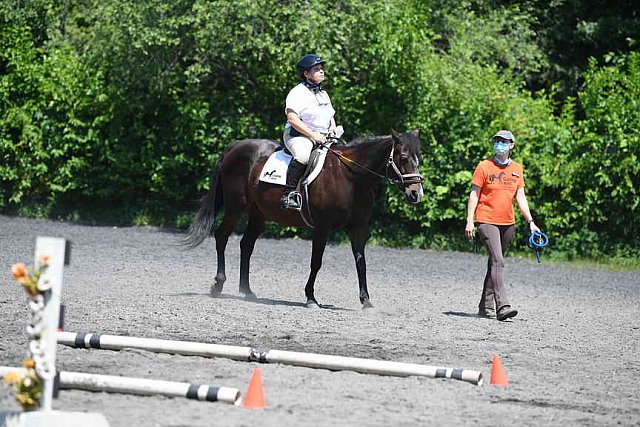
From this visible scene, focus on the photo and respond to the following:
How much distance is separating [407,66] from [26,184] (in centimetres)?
882

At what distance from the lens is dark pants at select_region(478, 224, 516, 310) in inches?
474

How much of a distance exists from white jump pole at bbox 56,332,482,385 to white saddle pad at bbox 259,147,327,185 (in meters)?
4.55

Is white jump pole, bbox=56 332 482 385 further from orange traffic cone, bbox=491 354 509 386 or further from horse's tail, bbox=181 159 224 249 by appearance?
horse's tail, bbox=181 159 224 249

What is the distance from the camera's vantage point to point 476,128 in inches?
822

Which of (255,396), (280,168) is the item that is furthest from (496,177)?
(255,396)

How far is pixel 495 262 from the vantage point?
39.6 feet

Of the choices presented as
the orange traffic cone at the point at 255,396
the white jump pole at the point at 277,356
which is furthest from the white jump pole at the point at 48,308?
the white jump pole at the point at 277,356

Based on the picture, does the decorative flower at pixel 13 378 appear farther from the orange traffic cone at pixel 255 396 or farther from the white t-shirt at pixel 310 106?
the white t-shirt at pixel 310 106

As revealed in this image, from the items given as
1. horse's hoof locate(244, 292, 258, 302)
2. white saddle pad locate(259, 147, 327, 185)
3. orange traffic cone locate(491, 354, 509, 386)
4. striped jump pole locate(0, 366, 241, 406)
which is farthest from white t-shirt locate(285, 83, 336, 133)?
striped jump pole locate(0, 366, 241, 406)

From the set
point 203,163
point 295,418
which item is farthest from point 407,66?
point 295,418

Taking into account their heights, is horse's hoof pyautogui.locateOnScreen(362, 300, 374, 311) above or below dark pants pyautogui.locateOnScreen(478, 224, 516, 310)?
below

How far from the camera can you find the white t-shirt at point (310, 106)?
1248 cm

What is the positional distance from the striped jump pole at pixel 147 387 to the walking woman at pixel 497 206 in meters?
5.71

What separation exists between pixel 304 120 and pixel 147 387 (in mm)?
6210
